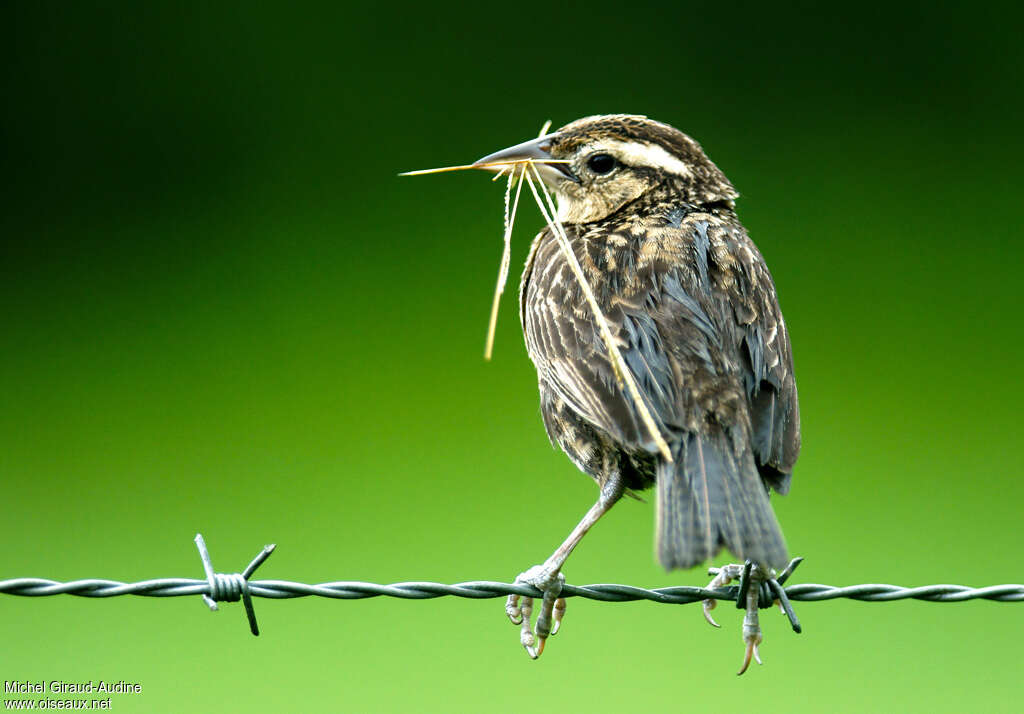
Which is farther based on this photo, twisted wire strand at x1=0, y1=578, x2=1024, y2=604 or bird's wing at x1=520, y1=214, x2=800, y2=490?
bird's wing at x1=520, y1=214, x2=800, y2=490

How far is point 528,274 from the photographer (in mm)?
3887

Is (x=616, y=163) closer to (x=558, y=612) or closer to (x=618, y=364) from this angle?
(x=618, y=364)

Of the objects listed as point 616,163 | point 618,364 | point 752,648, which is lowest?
point 752,648

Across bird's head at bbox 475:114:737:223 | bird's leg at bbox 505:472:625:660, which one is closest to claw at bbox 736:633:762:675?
bird's leg at bbox 505:472:625:660

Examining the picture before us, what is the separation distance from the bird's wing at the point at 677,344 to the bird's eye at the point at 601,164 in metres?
0.42

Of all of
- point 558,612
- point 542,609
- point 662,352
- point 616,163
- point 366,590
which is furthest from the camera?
point 616,163

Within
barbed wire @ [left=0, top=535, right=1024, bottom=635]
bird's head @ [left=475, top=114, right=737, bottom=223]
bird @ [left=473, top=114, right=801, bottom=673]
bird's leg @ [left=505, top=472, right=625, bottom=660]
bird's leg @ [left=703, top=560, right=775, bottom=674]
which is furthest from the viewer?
bird's head @ [left=475, top=114, right=737, bottom=223]

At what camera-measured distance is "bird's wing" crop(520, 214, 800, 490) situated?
3.23 m

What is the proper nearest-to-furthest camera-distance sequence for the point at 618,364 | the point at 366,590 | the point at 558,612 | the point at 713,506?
the point at 366,590 → the point at 713,506 → the point at 618,364 → the point at 558,612

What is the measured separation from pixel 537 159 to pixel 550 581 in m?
1.35

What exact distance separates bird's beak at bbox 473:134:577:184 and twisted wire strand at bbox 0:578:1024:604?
144 centimetres

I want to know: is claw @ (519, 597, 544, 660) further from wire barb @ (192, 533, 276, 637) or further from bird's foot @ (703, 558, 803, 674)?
wire barb @ (192, 533, 276, 637)

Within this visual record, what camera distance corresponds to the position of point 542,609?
3592 mm

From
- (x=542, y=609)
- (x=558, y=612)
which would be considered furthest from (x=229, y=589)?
(x=558, y=612)
